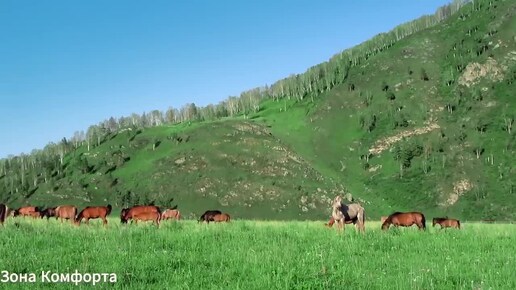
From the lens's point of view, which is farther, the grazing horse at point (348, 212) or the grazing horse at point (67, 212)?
the grazing horse at point (67, 212)

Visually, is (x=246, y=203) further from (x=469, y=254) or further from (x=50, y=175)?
(x=469, y=254)

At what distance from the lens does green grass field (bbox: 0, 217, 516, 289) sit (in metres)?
10.1

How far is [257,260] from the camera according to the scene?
1222 cm

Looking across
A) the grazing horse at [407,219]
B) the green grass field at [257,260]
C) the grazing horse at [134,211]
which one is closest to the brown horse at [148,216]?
the grazing horse at [134,211]

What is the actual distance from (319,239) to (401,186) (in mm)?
142304

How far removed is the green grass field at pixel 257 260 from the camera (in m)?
10.1

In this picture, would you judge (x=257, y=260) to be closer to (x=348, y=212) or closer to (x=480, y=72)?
(x=348, y=212)

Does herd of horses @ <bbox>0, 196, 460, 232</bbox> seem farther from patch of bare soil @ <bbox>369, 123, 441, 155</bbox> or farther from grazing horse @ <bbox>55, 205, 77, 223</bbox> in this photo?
patch of bare soil @ <bbox>369, 123, 441, 155</bbox>

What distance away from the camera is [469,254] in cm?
1438

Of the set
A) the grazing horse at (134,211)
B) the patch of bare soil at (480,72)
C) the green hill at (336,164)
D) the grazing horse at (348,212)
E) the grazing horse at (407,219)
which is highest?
the patch of bare soil at (480,72)

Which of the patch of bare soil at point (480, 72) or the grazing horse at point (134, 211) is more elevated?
the patch of bare soil at point (480, 72)

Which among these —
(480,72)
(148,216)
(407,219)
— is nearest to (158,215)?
(148,216)

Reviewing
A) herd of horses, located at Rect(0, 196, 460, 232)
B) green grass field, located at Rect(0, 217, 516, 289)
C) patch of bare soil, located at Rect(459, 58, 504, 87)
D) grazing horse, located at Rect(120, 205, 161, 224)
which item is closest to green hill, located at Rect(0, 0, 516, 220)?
patch of bare soil, located at Rect(459, 58, 504, 87)

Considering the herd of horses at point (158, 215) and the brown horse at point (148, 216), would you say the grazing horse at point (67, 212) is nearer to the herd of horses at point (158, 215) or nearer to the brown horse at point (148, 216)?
the herd of horses at point (158, 215)
